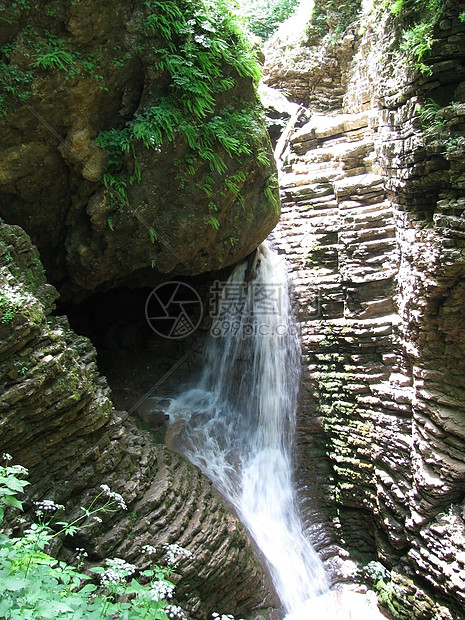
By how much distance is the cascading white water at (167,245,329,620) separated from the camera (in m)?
5.92

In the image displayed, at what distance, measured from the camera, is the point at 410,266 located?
5.57 m

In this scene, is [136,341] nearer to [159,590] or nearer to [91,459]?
[91,459]

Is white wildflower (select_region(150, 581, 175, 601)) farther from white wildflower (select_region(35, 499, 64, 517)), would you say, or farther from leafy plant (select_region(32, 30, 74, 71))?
leafy plant (select_region(32, 30, 74, 71))

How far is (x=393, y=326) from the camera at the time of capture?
6160mm

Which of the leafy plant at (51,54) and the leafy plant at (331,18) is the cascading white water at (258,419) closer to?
the leafy plant at (51,54)

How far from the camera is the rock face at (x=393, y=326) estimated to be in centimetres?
479

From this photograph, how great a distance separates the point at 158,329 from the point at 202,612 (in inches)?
200

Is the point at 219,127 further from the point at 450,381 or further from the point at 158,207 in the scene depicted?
the point at 450,381

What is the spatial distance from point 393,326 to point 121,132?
4565mm

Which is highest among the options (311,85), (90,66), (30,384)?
(311,85)

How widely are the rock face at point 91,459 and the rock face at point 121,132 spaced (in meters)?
1.09

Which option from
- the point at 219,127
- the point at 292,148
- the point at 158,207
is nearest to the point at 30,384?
the point at 158,207

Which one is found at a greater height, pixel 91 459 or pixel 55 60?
pixel 55 60

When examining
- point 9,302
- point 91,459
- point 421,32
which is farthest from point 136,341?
point 421,32
